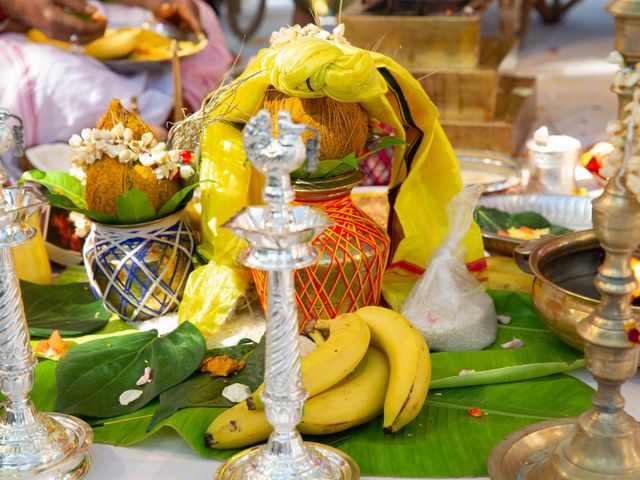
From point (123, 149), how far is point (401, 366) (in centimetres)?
53

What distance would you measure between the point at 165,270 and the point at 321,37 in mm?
417

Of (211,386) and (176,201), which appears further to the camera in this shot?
(176,201)

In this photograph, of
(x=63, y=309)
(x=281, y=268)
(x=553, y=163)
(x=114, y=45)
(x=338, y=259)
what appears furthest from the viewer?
(x=114, y=45)

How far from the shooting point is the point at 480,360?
1269 mm

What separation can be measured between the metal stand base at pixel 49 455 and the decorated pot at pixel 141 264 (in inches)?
13.2

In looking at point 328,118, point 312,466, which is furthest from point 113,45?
point 312,466

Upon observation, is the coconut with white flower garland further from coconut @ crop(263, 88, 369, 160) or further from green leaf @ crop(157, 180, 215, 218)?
coconut @ crop(263, 88, 369, 160)

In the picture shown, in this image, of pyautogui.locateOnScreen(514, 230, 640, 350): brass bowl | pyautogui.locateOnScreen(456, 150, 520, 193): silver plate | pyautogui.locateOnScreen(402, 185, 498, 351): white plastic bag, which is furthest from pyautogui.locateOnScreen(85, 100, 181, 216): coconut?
pyautogui.locateOnScreen(456, 150, 520, 193): silver plate

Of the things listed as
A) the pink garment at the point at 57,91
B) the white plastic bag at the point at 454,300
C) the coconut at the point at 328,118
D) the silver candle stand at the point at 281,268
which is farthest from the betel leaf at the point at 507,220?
the pink garment at the point at 57,91

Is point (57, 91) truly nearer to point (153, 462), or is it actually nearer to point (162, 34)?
point (162, 34)

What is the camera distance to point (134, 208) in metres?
1.33

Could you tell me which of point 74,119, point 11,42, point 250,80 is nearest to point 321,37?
point 250,80

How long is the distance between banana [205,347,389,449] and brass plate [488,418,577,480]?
16cm

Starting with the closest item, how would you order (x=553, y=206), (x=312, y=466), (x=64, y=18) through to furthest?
1. (x=312, y=466)
2. (x=553, y=206)
3. (x=64, y=18)
